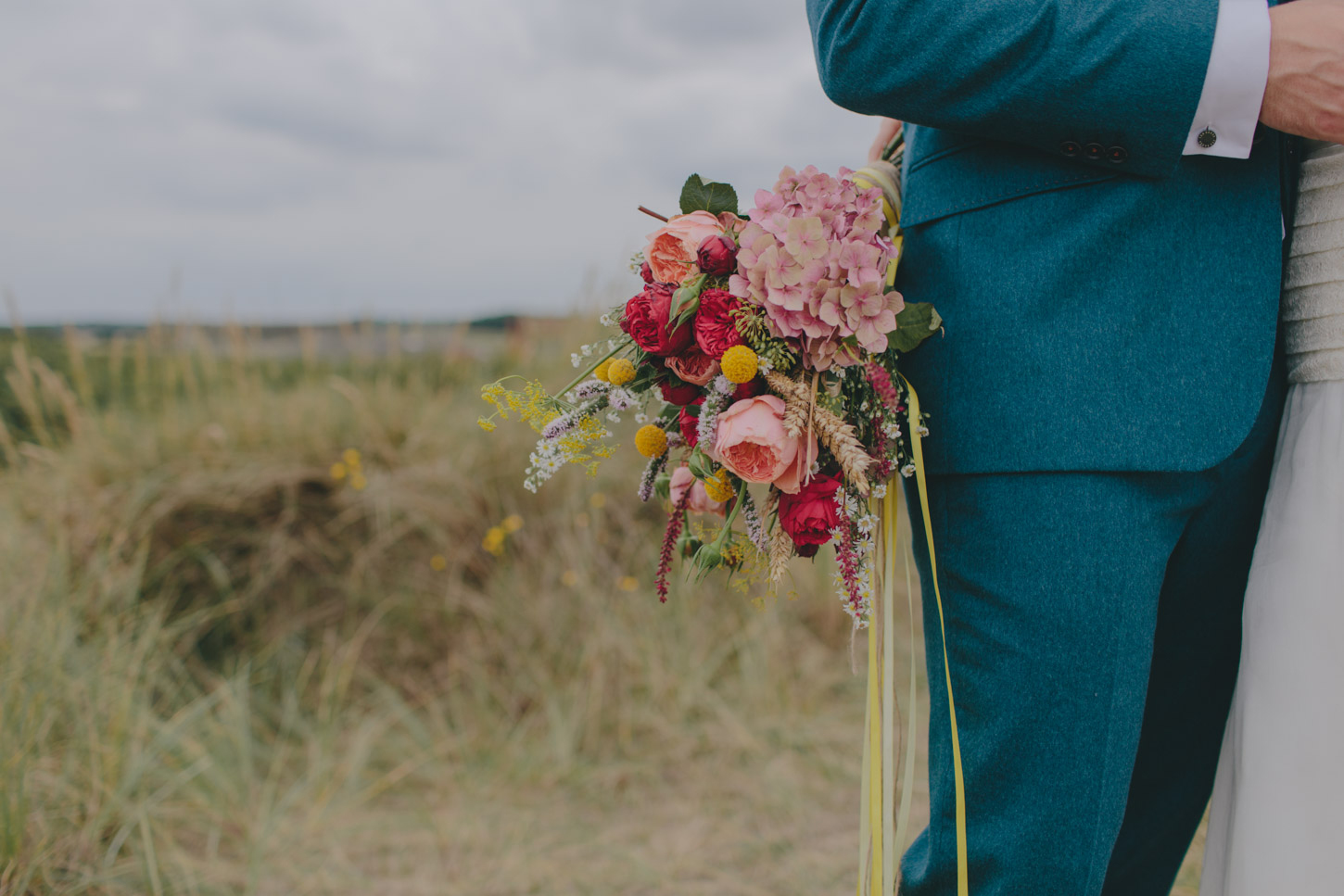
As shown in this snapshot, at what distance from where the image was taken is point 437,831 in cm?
258

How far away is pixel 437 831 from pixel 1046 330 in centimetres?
239

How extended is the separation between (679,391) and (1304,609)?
780 mm

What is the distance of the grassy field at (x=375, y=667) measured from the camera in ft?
7.77

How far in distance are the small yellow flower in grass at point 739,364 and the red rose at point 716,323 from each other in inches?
0.6

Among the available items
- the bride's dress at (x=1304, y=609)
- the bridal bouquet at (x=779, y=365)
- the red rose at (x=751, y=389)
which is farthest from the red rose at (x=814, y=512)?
the bride's dress at (x=1304, y=609)

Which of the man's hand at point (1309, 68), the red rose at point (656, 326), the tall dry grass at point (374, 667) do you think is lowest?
the tall dry grass at point (374, 667)

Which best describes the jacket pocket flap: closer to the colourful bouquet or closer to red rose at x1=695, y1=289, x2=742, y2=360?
the colourful bouquet

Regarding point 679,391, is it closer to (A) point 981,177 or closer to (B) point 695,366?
(B) point 695,366

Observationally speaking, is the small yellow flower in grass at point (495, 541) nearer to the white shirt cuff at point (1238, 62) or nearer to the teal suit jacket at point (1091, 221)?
the teal suit jacket at point (1091, 221)

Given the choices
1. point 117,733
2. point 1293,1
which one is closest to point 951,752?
point 1293,1

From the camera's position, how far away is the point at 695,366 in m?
1.03

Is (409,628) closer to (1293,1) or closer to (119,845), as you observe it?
(119,845)

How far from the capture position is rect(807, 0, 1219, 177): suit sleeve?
2.82ft

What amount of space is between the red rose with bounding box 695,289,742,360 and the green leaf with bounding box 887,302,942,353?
0.19m
